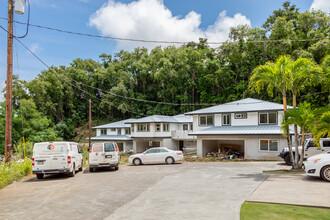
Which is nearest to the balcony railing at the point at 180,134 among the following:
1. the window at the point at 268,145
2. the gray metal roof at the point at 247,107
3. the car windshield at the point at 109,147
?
the gray metal roof at the point at 247,107

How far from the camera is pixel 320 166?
1163 centimetres

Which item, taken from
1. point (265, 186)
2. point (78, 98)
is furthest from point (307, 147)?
point (78, 98)

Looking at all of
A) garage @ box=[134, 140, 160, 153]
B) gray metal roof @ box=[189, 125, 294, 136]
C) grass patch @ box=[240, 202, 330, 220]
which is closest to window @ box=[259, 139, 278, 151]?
gray metal roof @ box=[189, 125, 294, 136]

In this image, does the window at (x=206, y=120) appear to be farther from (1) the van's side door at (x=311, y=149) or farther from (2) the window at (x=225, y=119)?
(1) the van's side door at (x=311, y=149)

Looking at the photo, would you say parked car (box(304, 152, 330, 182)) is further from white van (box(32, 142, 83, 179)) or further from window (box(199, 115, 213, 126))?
window (box(199, 115, 213, 126))

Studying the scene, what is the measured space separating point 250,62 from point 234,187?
44443mm

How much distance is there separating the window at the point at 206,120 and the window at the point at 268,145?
22.1 feet

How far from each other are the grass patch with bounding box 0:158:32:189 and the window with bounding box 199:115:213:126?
1922 cm

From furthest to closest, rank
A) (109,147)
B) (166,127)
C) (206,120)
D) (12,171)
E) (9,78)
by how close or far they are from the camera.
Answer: (166,127) → (206,120) → (109,147) → (9,78) → (12,171)

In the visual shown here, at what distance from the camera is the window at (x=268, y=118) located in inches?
1075

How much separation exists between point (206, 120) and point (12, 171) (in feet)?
69.8

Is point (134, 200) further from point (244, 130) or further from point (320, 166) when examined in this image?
point (244, 130)

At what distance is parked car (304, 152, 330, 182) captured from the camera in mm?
11477

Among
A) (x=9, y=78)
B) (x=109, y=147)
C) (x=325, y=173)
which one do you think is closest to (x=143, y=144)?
(x=109, y=147)
